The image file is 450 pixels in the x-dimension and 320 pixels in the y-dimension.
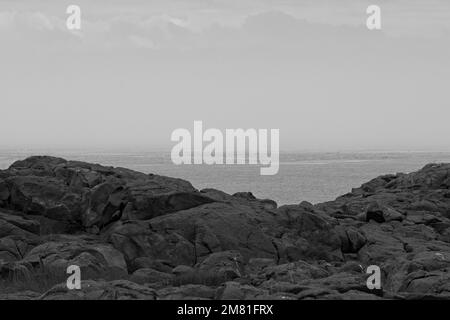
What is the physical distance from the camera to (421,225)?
36938 mm

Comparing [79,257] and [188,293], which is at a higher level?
[188,293]

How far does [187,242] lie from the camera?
27.4 metres

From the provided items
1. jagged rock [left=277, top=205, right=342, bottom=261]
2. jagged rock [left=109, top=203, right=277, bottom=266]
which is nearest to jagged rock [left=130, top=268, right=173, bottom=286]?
jagged rock [left=109, top=203, right=277, bottom=266]

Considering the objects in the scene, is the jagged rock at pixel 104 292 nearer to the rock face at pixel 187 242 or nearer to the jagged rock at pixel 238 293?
the rock face at pixel 187 242

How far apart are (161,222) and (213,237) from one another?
7.09 ft

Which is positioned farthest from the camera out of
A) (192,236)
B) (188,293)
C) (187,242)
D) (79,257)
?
(192,236)

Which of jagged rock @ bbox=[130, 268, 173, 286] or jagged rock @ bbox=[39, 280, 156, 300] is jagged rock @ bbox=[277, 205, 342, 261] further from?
jagged rock @ bbox=[39, 280, 156, 300]

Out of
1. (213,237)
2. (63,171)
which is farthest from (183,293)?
(63,171)

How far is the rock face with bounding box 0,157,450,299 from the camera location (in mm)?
19141

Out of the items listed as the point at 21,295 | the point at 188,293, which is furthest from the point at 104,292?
the point at 21,295

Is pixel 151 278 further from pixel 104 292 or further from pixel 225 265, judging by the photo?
pixel 104 292

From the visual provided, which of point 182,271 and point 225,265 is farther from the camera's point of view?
point 225,265

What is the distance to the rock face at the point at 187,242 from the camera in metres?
19.1
